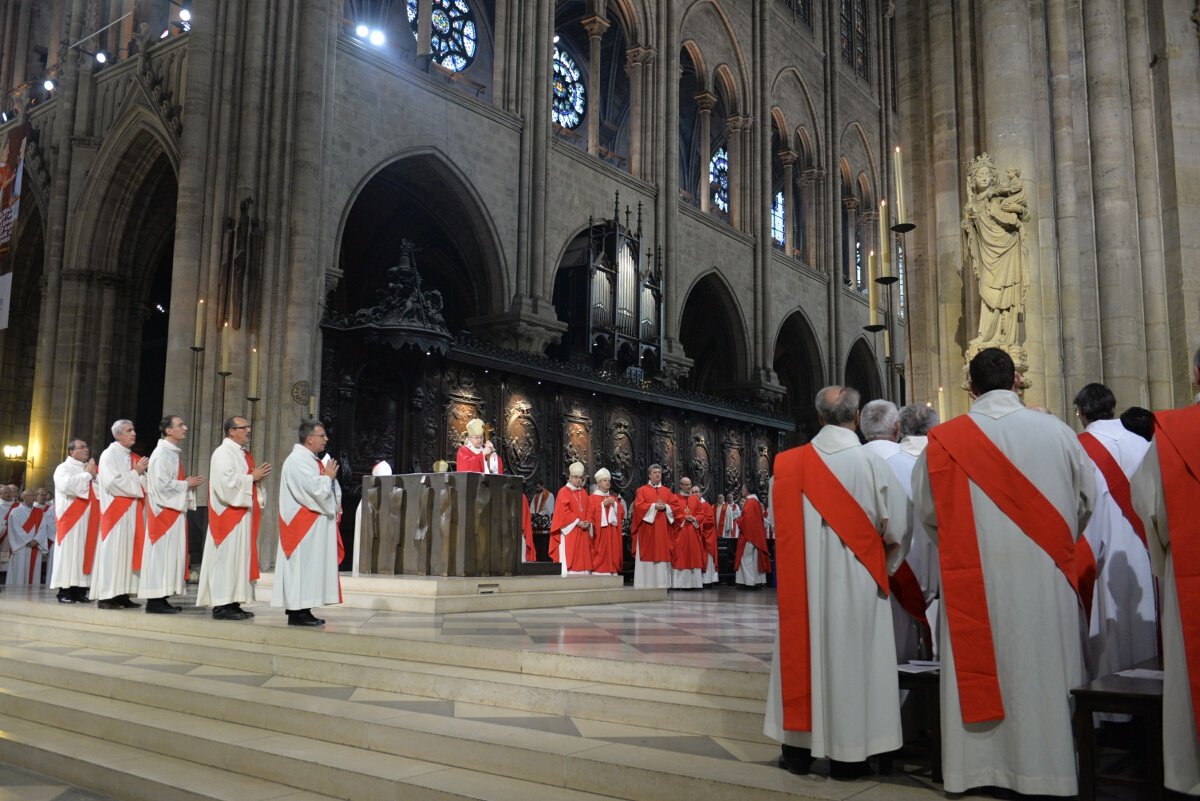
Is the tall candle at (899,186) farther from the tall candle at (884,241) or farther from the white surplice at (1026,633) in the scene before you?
the white surplice at (1026,633)

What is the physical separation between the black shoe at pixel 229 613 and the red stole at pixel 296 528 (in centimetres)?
77

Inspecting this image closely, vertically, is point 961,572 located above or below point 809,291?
below

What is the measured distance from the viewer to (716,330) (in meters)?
27.7

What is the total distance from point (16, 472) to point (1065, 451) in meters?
22.7

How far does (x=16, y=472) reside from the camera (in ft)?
70.4

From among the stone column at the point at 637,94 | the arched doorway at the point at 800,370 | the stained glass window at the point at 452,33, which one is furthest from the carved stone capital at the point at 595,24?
the arched doorway at the point at 800,370

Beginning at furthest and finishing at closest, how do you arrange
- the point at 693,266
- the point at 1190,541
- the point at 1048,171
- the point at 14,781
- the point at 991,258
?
the point at 693,266
the point at 1048,171
the point at 991,258
the point at 14,781
the point at 1190,541

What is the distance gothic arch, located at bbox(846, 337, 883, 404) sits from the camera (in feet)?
109

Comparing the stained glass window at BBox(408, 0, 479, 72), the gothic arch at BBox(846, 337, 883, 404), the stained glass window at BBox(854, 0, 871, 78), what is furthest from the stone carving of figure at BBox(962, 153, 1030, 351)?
the stained glass window at BBox(854, 0, 871, 78)

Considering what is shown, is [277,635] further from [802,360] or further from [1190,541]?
[802,360]

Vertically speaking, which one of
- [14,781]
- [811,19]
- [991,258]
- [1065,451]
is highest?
[811,19]

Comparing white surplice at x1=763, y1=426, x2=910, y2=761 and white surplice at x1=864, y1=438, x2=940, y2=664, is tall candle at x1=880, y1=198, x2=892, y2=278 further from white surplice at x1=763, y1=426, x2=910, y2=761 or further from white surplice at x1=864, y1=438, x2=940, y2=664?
white surplice at x1=763, y1=426, x2=910, y2=761

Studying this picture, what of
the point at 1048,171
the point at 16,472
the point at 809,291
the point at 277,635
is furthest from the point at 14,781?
the point at 809,291

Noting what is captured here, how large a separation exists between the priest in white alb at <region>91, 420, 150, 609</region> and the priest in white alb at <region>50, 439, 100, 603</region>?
85cm
